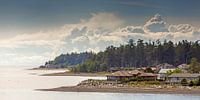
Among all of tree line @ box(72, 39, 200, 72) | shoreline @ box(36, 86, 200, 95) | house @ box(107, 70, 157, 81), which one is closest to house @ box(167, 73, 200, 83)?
house @ box(107, 70, 157, 81)

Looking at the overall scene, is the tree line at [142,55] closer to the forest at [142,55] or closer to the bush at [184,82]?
the forest at [142,55]

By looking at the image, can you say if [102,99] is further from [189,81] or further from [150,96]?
[189,81]

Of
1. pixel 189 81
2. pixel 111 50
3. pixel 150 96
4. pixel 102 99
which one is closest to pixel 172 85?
pixel 189 81

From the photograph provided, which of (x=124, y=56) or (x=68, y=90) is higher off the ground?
(x=124, y=56)

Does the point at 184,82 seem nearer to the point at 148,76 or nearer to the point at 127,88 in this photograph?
the point at 127,88

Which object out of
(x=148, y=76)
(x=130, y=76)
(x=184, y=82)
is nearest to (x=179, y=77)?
(x=148, y=76)

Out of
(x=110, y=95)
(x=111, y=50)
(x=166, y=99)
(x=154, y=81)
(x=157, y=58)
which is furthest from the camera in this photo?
(x=111, y=50)

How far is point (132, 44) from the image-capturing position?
5423 inches

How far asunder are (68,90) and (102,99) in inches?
553

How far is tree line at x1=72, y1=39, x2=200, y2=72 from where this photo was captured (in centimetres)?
12525

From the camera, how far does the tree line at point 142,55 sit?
411ft

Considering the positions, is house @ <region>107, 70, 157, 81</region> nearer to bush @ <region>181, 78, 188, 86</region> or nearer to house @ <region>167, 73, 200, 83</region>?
house @ <region>167, 73, 200, 83</region>

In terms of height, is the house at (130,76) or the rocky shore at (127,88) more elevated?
the house at (130,76)

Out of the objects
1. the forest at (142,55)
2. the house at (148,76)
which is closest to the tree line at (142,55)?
the forest at (142,55)
